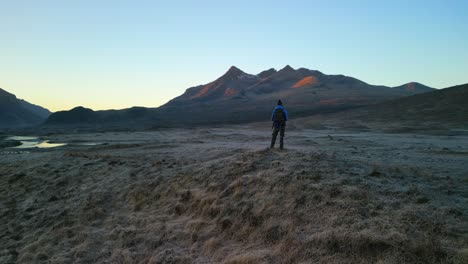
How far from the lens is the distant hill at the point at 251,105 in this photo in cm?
9019

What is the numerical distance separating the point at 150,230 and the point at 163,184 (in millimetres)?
3350

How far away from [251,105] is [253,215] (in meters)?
116

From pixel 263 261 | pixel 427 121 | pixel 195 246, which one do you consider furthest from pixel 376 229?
pixel 427 121

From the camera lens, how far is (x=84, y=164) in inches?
703

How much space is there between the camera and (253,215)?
7.93 meters

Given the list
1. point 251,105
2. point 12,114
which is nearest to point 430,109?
point 251,105

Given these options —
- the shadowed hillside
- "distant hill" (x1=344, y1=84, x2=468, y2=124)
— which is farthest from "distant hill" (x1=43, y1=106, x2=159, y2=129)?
"distant hill" (x1=344, y1=84, x2=468, y2=124)

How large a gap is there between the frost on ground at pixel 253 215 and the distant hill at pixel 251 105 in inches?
2587

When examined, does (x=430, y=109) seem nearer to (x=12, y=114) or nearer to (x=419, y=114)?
(x=419, y=114)

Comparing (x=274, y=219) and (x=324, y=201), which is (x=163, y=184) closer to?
(x=274, y=219)

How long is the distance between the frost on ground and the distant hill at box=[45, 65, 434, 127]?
65714 mm

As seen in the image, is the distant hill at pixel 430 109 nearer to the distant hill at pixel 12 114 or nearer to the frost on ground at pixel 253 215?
the frost on ground at pixel 253 215

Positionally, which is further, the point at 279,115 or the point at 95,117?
the point at 95,117

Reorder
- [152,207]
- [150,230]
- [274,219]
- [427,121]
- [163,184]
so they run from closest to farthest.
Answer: [274,219]
[150,230]
[152,207]
[163,184]
[427,121]
